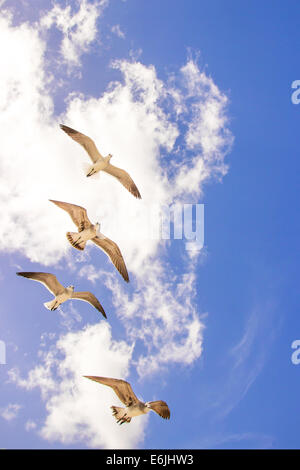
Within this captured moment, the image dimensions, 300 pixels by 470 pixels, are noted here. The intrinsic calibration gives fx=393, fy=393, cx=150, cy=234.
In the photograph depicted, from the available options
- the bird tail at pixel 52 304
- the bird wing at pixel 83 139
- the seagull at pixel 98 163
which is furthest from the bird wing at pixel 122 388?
the bird wing at pixel 83 139

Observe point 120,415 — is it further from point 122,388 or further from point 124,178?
point 124,178

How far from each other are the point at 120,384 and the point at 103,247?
5.79 meters

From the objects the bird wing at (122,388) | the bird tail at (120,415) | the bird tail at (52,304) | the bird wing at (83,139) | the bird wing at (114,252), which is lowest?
the bird tail at (120,415)

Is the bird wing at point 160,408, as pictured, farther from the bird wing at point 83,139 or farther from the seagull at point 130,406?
the bird wing at point 83,139

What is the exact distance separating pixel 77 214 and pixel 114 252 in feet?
7.80

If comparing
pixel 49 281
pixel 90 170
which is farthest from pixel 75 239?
pixel 90 170

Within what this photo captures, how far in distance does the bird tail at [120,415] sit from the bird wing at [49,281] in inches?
203

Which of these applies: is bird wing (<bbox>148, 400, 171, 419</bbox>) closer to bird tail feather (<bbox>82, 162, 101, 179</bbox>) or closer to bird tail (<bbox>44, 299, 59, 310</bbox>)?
bird tail (<bbox>44, 299, 59, 310</bbox>)

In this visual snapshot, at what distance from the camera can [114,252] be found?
1725 centimetres

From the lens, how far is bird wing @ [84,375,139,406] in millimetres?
13758

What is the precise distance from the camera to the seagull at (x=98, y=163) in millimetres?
17156

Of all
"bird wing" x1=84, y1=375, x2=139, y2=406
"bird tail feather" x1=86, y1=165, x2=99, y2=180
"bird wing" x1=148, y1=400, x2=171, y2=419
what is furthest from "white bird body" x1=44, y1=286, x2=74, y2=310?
"bird wing" x1=148, y1=400, x2=171, y2=419
